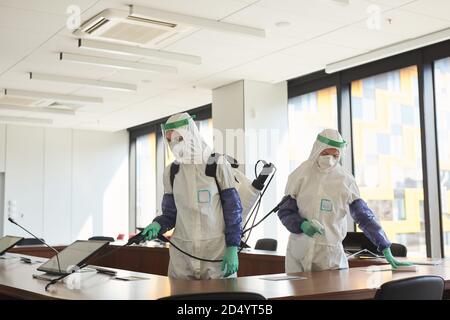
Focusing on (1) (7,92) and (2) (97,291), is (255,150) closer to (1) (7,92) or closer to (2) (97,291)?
(1) (7,92)

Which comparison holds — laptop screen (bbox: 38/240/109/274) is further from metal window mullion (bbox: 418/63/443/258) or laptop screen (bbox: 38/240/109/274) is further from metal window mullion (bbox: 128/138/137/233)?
metal window mullion (bbox: 128/138/137/233)

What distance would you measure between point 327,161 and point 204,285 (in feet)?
4.19

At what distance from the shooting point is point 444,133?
581 cm

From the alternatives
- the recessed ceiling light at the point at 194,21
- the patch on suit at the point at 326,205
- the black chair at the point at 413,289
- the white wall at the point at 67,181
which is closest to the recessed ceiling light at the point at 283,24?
the recessed ceiling light at the point at 194,21

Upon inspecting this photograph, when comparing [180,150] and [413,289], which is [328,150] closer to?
[180,150]

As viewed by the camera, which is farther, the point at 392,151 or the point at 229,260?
the point at 392,151

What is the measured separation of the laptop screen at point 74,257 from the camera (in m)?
2.82

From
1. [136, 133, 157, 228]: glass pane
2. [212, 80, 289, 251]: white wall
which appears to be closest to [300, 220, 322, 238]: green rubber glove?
[212, 80, 289, 251]: white wall

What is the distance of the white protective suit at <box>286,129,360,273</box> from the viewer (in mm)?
3336

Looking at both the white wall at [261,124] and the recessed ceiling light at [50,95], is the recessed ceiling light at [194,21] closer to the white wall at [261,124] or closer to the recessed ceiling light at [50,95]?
the white wall at [261,124]

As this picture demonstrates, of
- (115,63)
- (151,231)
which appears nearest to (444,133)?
(115,63)

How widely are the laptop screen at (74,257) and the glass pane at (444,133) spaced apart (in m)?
3.99

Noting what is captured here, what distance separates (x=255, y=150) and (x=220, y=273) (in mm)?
4195

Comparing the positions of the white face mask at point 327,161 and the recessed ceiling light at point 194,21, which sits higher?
the recessed ceiling light at point 194,21
